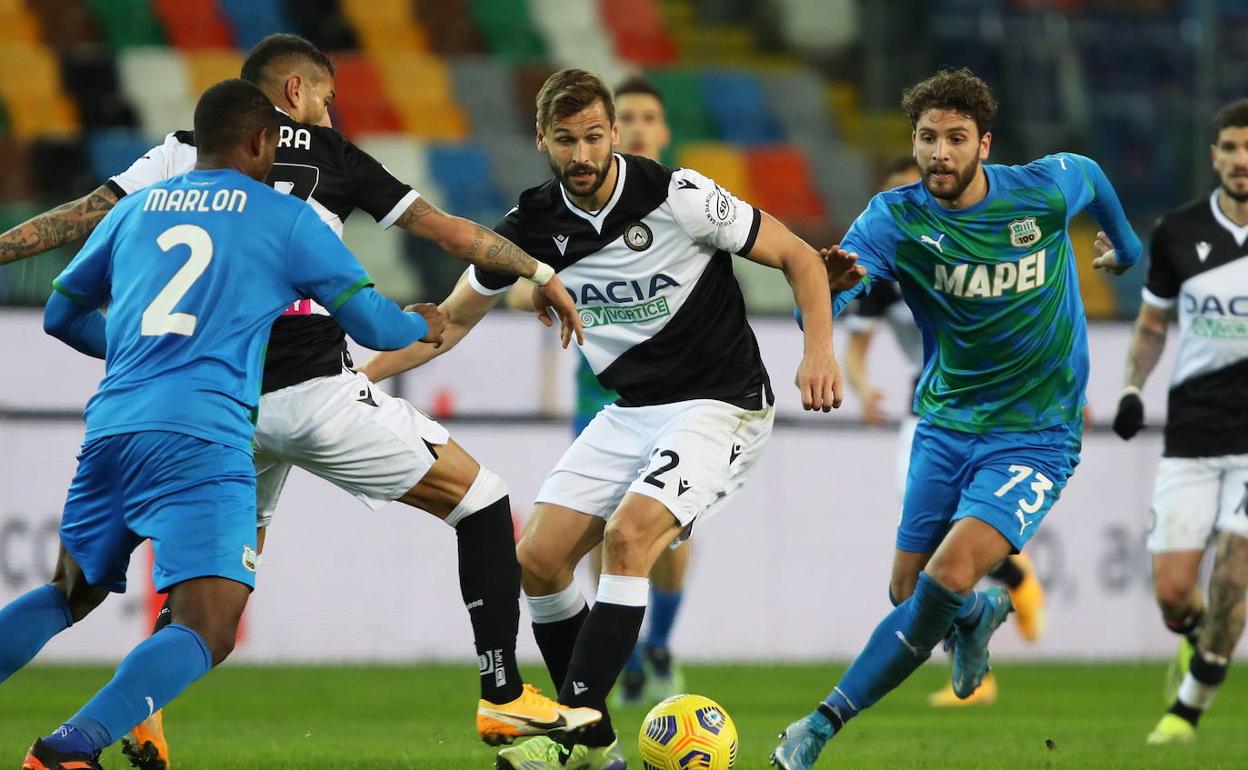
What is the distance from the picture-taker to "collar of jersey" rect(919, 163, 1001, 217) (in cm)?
649

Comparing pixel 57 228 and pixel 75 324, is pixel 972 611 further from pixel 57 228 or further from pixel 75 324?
pixel 57 228

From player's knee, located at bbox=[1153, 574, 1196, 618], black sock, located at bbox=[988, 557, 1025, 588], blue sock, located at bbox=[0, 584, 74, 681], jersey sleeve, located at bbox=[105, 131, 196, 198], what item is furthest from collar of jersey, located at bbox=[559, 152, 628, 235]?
black sock, located at bbox=[988, 557, 1025, 588]

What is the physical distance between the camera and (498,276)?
6359 mm

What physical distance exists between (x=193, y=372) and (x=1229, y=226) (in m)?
5.06

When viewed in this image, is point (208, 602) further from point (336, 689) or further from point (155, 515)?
point (336, 689)

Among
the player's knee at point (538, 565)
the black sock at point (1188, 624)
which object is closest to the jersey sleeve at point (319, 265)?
the player's knee at point (538, 565)

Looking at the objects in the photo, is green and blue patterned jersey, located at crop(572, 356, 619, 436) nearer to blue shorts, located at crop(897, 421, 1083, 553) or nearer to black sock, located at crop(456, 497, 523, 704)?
blue shorts, located at crop(897, 421, 1083, 553)

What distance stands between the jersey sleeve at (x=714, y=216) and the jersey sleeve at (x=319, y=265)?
1.34m

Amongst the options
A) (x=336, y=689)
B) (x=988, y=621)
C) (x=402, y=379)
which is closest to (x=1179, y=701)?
(x=988, y=621)

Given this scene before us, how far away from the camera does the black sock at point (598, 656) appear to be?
5.71m

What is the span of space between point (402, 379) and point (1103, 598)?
498 centimetres

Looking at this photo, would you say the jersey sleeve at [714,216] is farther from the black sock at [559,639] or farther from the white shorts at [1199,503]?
the white shorts at [1199,503]

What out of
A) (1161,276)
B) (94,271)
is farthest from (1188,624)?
(94,271)

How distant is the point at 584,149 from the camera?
596 cm
